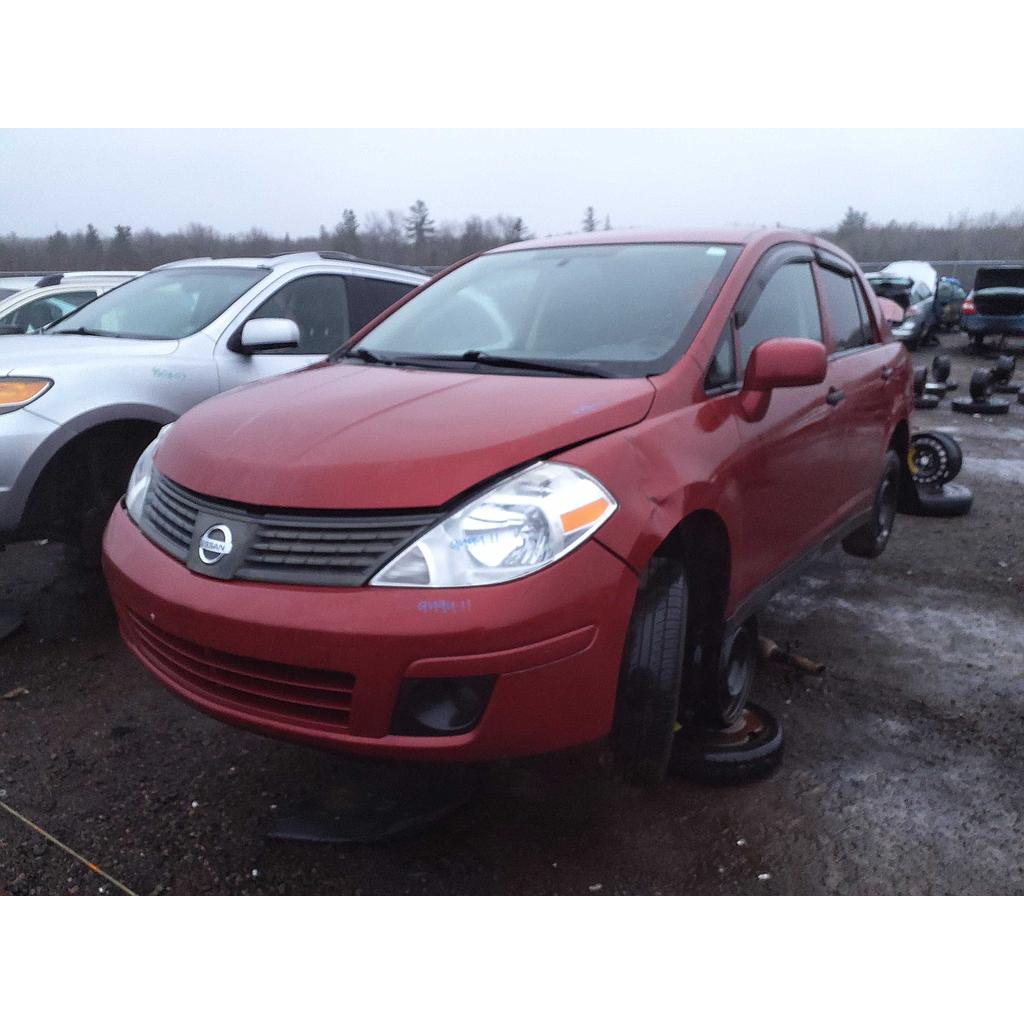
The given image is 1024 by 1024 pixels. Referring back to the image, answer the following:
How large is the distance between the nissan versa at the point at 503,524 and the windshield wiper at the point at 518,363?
12 millimetres

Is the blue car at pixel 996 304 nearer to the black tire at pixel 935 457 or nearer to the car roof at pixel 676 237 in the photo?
the black tire at pixel 935 457

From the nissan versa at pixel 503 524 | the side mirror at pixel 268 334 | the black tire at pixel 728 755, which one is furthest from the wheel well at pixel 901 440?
the side mirror at pixel 268 334

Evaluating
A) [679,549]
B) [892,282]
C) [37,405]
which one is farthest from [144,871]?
[892,282]

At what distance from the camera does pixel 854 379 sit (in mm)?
3848

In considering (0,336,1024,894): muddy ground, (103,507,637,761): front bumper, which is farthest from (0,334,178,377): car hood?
(103,507,637,761): front bumper

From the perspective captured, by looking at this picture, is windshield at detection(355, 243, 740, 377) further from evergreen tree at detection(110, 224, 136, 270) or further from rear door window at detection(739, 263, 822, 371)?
evergreen tree at detection(110, 224, 136, 270)

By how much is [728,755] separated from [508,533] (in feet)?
4.09

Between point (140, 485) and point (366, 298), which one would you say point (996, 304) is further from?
point (140, 485)

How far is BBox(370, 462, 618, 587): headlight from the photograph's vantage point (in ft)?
6.66

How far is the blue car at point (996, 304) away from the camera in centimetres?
1563

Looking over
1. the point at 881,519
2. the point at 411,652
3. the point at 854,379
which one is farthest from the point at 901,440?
the point at 411,652

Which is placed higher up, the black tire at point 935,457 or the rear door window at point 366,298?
the rear door window at point 366,298

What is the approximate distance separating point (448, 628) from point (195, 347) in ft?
9.81

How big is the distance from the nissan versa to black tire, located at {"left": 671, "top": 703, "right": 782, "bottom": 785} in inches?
3.0
